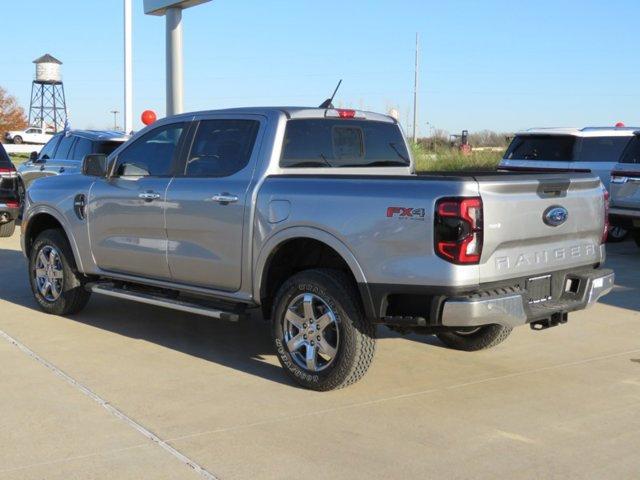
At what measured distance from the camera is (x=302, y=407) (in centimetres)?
517

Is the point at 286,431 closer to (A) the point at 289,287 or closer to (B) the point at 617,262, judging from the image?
(A) the point at 289,287

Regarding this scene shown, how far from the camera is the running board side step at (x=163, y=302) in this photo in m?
5.94

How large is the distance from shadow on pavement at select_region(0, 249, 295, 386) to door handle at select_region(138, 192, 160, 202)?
3.91 ft

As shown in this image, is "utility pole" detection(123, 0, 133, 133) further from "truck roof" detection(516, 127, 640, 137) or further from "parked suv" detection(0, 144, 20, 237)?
"truck roof" detection(516, 127, 640, 137)

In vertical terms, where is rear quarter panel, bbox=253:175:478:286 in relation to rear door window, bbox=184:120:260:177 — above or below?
below

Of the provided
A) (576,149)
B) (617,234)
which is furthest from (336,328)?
(617,234)

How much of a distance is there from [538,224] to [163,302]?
2962 mm

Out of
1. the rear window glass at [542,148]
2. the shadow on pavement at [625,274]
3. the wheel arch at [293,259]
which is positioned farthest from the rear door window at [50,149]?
the wheel arch at [293,259]

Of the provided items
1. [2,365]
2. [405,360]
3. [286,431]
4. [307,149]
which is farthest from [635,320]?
[2,365]

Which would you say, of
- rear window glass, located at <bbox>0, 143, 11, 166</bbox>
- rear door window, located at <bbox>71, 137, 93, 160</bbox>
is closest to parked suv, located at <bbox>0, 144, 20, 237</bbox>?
rear window glass, located at <bbox>0, 143, 11, 166</bbox>

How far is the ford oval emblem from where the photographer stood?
206 inches

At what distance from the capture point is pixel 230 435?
15.3ft

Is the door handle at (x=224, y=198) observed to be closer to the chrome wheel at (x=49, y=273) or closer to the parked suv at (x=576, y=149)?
the chrome wheel at (x=49, y=273)

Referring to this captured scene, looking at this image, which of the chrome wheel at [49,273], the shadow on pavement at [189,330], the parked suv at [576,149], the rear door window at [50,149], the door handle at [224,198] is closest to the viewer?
the door handle at [224,198]
